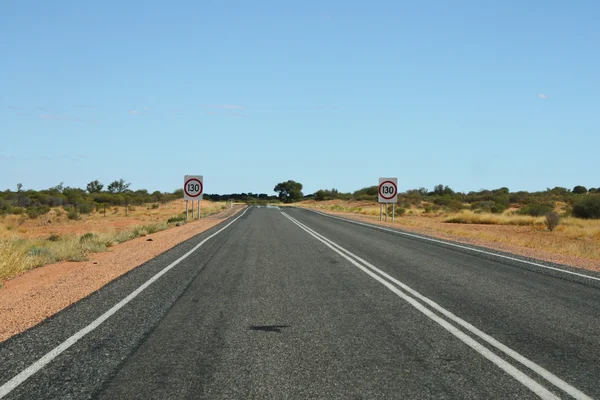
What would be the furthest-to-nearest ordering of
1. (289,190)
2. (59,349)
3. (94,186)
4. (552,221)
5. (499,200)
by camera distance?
(289,190) → (94,186) → (499,200) → (552,221) → (59,349)

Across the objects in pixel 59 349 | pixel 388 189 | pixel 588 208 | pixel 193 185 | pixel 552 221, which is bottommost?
pixel 59 349

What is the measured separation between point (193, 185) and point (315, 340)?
103 ft

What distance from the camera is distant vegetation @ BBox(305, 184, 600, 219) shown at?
43.8m

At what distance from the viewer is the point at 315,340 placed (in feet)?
17.6

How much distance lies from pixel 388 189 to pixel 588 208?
18.4m

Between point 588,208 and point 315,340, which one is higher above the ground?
point 588,208

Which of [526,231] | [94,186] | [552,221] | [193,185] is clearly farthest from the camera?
[94,186]

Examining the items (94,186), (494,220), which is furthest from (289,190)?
(494,220)

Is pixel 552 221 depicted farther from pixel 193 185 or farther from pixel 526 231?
pixel 193 185

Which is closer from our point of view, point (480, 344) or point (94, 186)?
point (480, 344)

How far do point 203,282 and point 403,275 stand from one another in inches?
153

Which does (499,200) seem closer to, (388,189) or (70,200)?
(388,189)

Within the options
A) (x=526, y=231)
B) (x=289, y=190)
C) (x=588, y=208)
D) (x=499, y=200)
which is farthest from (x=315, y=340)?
(x=289, y=190)

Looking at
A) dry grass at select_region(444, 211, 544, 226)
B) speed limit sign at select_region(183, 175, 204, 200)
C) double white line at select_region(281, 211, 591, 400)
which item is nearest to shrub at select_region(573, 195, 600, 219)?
dry grass at select_region(444, 211, 544, 226)
